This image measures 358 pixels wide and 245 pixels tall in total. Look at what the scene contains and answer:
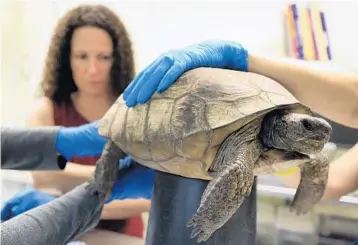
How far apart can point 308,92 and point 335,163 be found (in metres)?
0.36

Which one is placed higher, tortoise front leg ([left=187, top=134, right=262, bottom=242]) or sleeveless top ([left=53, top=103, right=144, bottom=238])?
tortoise front leg ([left=187, top=134, right=262, bottom=242])

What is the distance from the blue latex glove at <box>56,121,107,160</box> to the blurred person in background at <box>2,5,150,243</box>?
10.5 inches

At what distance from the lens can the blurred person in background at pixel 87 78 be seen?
1.38m

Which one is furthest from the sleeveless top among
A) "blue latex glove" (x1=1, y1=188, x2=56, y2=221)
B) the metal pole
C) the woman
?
Answer: the metal pole

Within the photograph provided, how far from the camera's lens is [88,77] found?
1.41 metres

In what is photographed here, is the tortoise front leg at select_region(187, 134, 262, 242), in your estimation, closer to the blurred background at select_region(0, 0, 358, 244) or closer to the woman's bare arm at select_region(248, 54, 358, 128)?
the woman's bare arm at select_region(248, 54, 358, 128)

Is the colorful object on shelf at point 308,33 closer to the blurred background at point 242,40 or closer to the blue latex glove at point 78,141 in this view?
the blurred background at point 242,40

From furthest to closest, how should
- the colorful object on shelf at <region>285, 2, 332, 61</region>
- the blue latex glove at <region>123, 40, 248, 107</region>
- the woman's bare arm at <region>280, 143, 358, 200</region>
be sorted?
the colorful object on shelf at <region>285, 2, 332, 61</region>
the woman's bare arm at <region>280, 143, 358, 200</region>
the blue latex glove at <region>123, 40, 248, 107</region>

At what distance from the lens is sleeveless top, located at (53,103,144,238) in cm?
140

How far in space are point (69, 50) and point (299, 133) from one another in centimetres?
101

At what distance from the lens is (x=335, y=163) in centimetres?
113

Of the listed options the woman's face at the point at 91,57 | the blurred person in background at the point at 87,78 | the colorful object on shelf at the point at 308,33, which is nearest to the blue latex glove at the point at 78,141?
the blurred person in background at the point at 87,78

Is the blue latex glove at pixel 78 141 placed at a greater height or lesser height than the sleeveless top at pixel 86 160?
greater

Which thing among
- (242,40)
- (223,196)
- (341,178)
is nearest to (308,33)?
(242,40)
